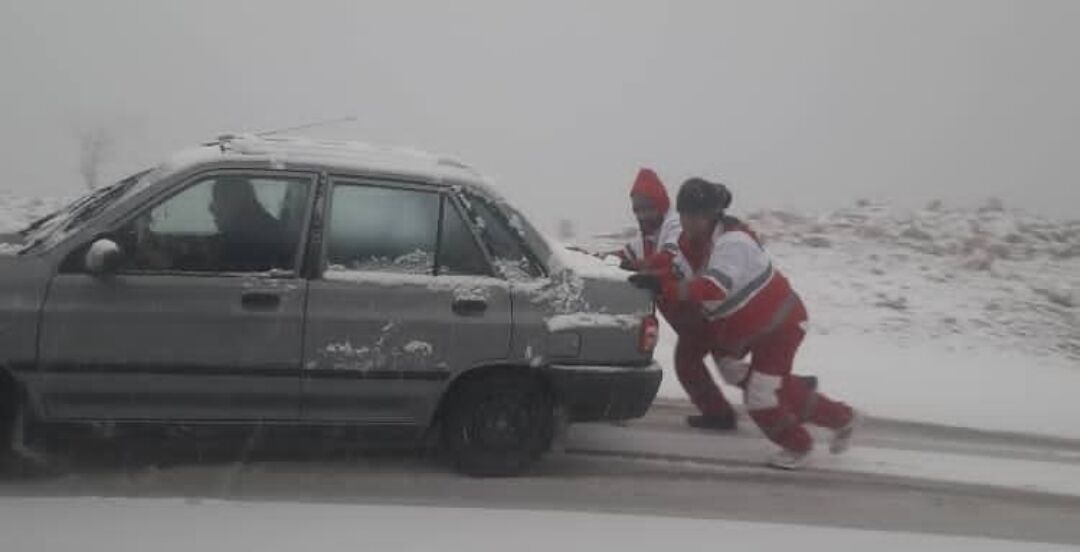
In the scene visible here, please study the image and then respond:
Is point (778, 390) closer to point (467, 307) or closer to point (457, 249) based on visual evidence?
point (467, 307)

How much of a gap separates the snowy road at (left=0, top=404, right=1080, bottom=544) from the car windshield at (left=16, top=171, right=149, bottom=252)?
1.17 metres

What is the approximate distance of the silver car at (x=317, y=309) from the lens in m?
4.78

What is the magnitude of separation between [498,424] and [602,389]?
1.88 ft

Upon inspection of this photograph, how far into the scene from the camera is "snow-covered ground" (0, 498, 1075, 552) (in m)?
4.35

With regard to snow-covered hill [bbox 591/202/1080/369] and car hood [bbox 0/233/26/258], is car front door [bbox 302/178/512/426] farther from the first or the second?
snow-covered hill [bbox 591/202/1080/369]

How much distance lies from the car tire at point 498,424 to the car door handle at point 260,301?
41.1 inches

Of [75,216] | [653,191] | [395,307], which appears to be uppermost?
[653,191]

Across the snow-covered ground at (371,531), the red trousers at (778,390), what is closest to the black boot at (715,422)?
the red trousers at (778,390)

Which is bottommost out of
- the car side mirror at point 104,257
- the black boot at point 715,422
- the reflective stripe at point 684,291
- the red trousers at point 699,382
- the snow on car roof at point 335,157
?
the black boot at point 715,422

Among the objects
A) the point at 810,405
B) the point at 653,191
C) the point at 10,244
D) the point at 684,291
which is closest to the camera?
the point at 10,244

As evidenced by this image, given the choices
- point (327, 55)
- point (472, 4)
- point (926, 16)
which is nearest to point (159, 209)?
point (327, 55)

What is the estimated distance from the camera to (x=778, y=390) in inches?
237

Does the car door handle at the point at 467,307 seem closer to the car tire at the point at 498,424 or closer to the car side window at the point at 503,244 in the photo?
the car side window at the point at 503,244

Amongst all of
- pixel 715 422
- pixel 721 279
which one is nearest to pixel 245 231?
pixel 721 279
